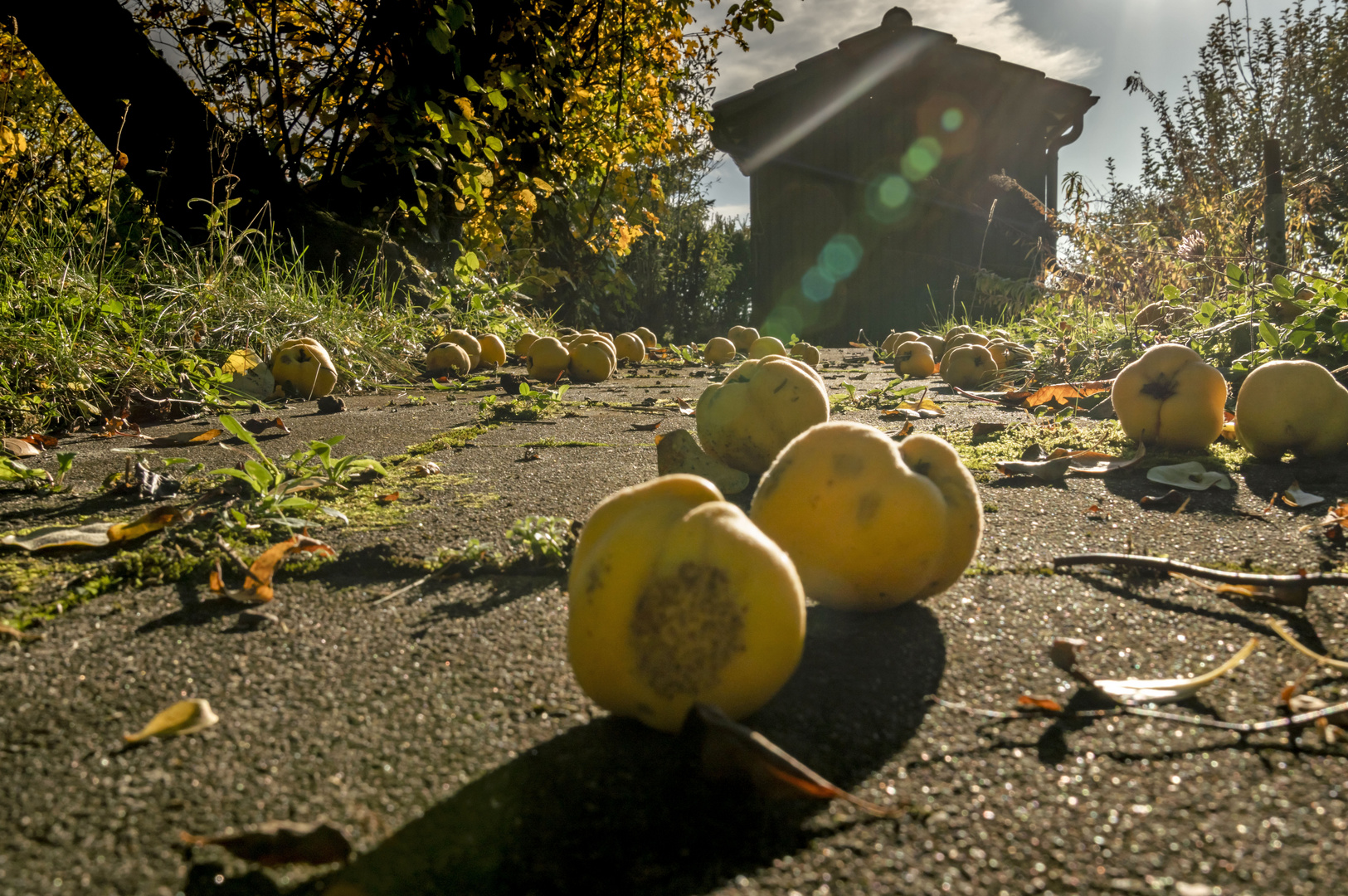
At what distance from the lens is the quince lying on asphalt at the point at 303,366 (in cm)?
406

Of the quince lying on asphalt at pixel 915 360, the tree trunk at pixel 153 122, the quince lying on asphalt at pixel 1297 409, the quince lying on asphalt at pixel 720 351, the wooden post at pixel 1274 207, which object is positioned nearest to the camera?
the quince lying on asphalt at pixel 1297 409

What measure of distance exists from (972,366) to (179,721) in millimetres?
4819

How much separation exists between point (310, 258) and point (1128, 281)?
6.30 m

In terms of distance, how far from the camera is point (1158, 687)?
1015mm

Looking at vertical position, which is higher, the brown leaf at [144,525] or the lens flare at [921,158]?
the lens flare at [921,158]

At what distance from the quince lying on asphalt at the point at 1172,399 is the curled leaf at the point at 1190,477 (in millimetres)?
226

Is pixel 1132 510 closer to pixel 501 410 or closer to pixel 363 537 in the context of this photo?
pixel 363 537

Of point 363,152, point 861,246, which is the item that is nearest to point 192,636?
point 363,152

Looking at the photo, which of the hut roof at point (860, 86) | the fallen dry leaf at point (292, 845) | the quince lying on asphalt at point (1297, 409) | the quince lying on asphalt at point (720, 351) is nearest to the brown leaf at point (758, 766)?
the fallen dry leaf at point (292, 845)

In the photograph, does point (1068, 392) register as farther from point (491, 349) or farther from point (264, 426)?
point (491, 349)

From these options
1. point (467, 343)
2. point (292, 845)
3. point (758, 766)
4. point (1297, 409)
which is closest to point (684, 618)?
point (758, 766)

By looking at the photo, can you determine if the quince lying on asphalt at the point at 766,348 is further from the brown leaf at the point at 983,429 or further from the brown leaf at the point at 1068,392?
the brown leaf at the point at 983,429

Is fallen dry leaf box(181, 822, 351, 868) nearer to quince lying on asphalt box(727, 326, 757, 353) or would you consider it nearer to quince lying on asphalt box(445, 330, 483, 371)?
quince lying on asphalt box(445, 330, 483, 371)

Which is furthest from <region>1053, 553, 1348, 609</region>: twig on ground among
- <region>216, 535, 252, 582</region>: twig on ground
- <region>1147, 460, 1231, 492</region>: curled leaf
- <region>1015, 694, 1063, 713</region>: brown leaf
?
<region>216, 535, 252, 582</region>: twig on ground
